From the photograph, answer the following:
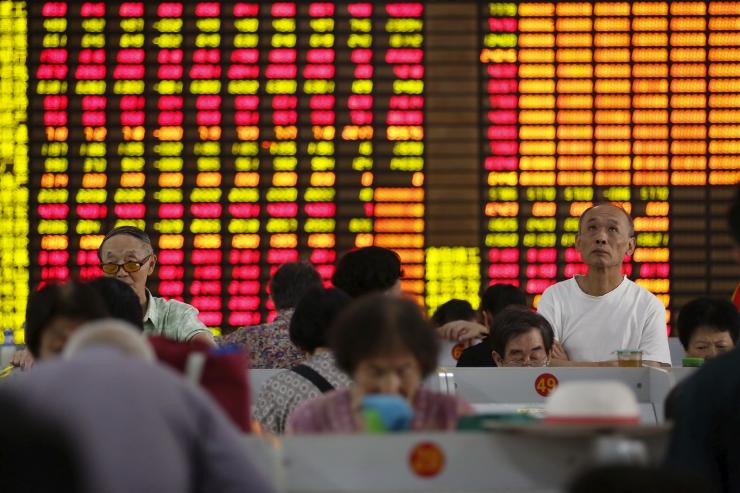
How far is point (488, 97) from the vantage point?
10.5 metres

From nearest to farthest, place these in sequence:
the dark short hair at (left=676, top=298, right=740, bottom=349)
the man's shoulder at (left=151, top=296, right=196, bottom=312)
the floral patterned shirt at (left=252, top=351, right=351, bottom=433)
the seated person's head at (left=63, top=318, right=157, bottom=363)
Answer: the seated person's head at (left=63, top=318, right=157, bottom=363) < the floral patterned shirt at (left=252, top=351, right=351, bottom=433) < the man's shoulder at (left=151, top=296, right=196, bottom=312) < the dark short hair at (left=676, top=298, right=740, bottom=349)

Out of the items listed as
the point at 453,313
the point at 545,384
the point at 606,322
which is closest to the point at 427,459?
the point at 545,384

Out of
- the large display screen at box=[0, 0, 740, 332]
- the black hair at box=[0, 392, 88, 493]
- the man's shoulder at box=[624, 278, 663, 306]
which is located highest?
the large display screen at box=[0, 0, 740, 332]

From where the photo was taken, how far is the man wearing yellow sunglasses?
5.94 meters

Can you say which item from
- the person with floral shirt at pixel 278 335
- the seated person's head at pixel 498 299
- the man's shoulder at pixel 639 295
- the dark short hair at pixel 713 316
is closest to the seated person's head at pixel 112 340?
the person with floral shirt at pixel 278 335

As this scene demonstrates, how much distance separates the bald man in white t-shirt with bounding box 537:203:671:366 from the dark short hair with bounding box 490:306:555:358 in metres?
0.11

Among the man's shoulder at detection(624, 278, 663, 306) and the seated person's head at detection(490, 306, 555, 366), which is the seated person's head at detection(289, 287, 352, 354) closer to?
the seated person's head at detection(490, 306, 555, 366)

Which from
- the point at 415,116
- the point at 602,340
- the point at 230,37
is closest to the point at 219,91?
the point at 230,37

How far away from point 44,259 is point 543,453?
26.2ft

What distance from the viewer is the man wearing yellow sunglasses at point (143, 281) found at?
5.94 m

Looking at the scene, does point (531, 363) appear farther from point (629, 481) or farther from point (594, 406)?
point (629, 481)

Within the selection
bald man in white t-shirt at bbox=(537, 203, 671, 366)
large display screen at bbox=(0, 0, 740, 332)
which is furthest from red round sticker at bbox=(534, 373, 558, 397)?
large display screen at bbox=(0, 0, 740, 332)

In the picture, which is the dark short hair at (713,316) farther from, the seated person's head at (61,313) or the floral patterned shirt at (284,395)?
the seated person's head at (61,313)

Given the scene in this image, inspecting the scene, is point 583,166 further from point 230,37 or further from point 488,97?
point 230,37
